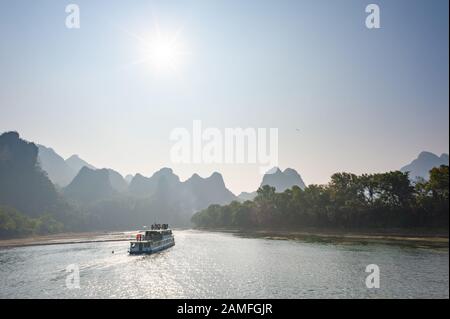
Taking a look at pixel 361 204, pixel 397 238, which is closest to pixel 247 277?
pixel 397 238

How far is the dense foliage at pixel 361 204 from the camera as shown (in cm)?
7050

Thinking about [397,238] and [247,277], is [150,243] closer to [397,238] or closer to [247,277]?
[247,277]

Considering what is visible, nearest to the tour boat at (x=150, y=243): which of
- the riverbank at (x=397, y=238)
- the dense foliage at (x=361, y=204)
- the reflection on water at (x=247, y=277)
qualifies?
Answer: the reflection on water at (x=247, y=277)

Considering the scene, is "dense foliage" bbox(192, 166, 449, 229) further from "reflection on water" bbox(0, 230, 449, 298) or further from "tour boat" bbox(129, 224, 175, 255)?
"tour boat" bbox(129, 224, 175, 255)

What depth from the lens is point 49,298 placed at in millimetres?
28875

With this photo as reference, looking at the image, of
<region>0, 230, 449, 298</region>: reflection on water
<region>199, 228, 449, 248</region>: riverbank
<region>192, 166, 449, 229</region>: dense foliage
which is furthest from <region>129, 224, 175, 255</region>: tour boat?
<region>192, 166, 449, 229</region>: dense foliage

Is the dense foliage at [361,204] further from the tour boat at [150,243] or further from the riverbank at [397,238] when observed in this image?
the tour boat at [150,243]

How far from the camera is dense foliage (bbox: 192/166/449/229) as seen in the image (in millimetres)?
70500

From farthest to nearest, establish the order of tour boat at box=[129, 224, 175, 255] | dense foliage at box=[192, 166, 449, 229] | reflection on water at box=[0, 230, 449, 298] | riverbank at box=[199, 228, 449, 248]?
dense foliage at box=[192, 166, 449, 229] → tour boat at box=[129, 224, 175, 255] → riverbank at box=[199, 228, 449, 248] → reflection on water at box=[0, 230, 449, 298]
